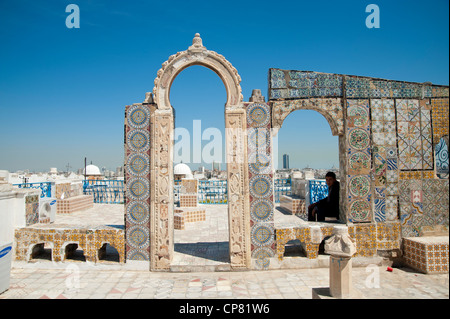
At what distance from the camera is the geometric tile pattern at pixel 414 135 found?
5.38 metres

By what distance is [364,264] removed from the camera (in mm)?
5418

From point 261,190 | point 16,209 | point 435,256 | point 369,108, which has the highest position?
point 369,108

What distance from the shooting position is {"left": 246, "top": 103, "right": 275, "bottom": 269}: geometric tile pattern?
5367mm

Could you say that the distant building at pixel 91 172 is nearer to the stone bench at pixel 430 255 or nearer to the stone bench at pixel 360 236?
the stone bench at pixel 360 236

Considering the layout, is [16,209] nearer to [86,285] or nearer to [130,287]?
[86,285]

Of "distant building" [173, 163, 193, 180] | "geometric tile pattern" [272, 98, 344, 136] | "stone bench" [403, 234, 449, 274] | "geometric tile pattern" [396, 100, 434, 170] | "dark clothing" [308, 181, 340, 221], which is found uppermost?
"geometric tile pattern" [272, 98, 344, 136]

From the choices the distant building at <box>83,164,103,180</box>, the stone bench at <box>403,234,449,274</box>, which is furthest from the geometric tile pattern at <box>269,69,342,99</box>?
the distant building at <box>83,164,103,180</box>

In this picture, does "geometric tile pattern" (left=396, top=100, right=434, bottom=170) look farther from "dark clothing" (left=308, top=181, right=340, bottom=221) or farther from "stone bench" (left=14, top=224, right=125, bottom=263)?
"stone bench" (left=14, top=224, right=125, bottom=263)

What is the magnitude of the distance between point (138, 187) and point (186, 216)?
399 cm

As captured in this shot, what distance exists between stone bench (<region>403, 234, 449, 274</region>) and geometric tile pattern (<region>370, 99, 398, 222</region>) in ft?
2.09
